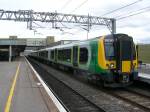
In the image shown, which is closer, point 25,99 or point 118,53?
point 25,99

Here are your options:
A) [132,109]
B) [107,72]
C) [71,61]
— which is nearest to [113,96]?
[107,72]

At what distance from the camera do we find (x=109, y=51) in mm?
17109

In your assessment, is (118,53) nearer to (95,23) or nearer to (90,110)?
(90,110)

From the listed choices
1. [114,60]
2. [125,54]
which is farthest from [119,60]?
[125,54]

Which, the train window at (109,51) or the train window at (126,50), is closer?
the train window at (109,51)

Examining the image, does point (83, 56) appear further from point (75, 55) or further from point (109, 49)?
point (109, 49)

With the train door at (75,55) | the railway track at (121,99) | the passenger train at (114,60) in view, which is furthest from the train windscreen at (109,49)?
the train door at (75,55)

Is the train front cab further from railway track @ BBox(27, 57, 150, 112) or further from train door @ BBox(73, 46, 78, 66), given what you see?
train door @ BBox(73, 46, 78, 66)

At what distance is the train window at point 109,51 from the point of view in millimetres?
17014

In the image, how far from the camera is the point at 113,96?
607 inches

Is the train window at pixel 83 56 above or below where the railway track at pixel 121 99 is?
above

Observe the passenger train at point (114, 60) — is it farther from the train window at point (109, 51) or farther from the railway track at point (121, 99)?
the railway track at point (121, 99)

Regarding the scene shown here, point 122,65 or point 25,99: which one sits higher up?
point 122,65

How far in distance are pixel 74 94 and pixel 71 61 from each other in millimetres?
8663
